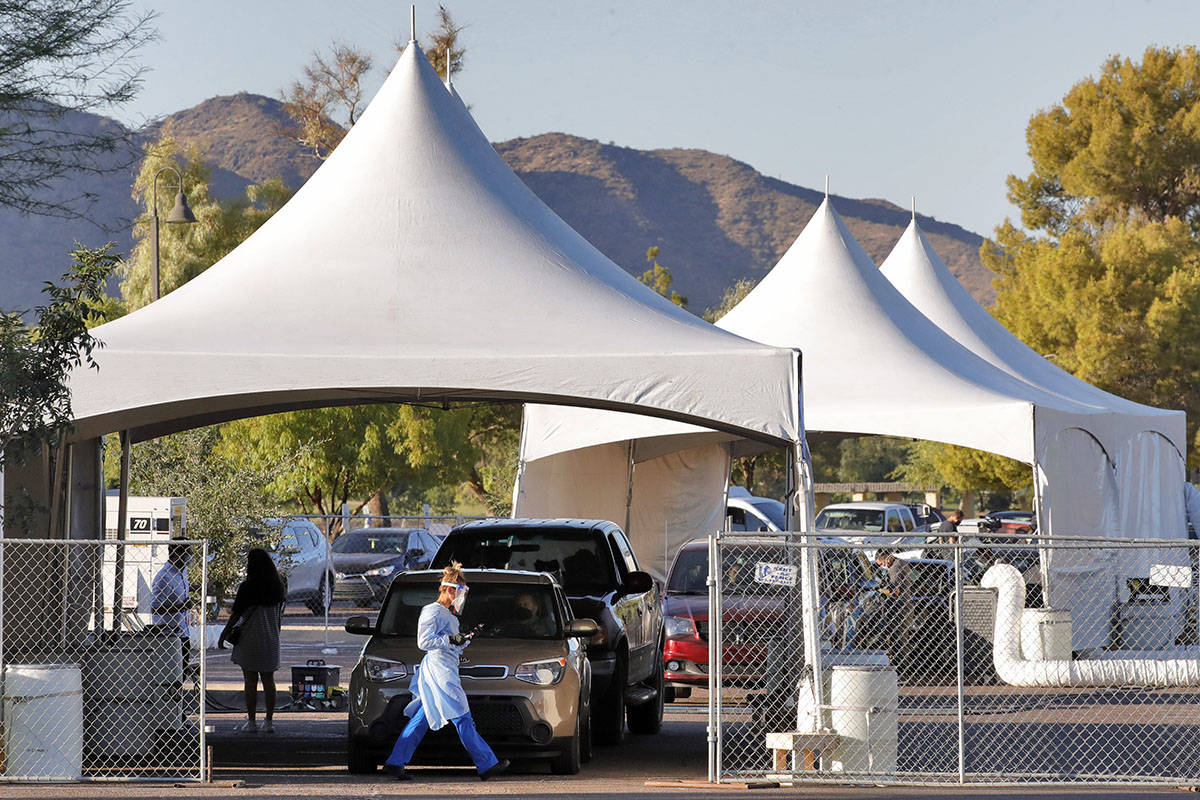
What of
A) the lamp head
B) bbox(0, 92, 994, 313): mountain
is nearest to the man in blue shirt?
the lamp head

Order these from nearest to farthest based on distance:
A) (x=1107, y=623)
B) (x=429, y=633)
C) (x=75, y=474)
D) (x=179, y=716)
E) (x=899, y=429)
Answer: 1. (x=429, y=633)
2. (x=179, y=716)
3. (x=75, y=474)
4. (x=1107, y=623)
5. (x=899, y=429)

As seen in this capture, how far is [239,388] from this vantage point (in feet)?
40.4

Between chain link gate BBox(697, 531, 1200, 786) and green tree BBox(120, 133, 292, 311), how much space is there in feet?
94.6

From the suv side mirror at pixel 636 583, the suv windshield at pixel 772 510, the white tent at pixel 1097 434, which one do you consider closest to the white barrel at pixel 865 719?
the suv side mirror at pixel 636 583

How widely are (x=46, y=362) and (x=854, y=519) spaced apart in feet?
79.3

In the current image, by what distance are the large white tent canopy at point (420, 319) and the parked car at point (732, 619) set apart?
3081 mm

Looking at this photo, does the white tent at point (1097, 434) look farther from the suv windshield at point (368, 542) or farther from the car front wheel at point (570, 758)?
the suv windshield at point (368, 542)

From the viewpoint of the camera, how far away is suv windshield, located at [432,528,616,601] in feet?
46.3

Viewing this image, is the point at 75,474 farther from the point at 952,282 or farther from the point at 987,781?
the point at 952,282

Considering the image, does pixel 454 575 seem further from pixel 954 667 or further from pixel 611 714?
pixel 954 667

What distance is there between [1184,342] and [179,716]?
4399 centimetres

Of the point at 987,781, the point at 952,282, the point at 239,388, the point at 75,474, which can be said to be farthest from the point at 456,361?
the point at 952,282

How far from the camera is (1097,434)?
72.8 ft

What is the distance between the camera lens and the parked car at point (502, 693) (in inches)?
461
